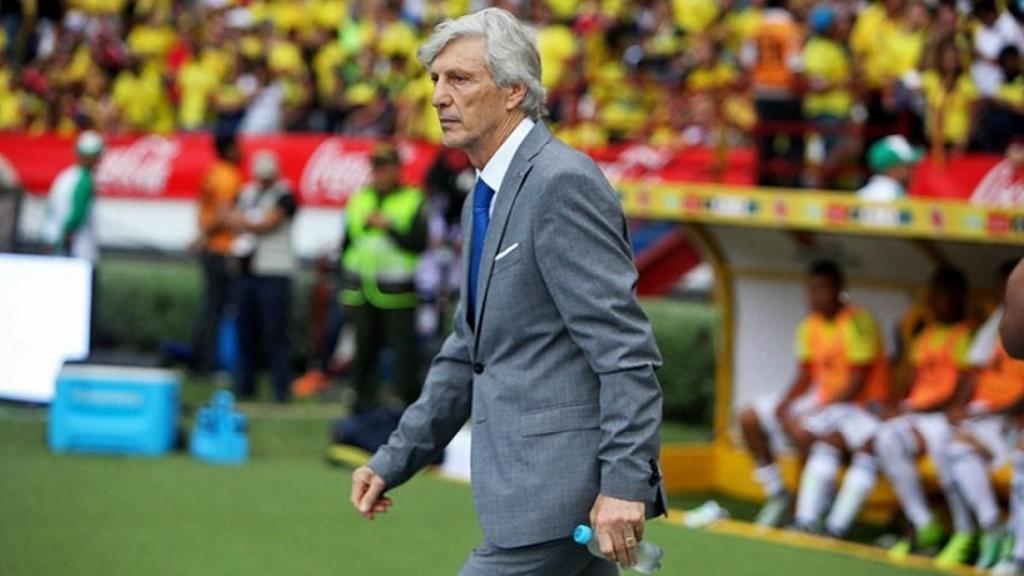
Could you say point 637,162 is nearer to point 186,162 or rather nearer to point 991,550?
point 991,550

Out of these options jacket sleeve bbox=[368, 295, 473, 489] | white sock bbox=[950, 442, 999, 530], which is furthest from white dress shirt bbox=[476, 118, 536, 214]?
white sock bbox=[950, 442, 999, 530]

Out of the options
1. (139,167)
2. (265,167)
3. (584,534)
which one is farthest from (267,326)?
(584,534)

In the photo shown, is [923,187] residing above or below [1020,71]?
below

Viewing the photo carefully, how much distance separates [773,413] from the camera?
10227 mm

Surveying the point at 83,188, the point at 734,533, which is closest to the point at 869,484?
the point at 734,533

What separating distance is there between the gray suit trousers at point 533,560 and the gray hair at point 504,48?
969mm

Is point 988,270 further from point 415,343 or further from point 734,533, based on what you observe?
point 415,343

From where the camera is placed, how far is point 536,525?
13.7ft

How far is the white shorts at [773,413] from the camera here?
1007 cm

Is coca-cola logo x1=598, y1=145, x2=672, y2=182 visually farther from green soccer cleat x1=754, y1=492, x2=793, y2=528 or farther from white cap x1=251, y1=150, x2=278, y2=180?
green soccer cleat x1=754, y1=492, x2=793, y2=528

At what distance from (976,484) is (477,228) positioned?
17.1 ft

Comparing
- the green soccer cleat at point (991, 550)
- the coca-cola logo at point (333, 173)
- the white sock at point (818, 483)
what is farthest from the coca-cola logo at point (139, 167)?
the green soccer cleat at point (991, 550)

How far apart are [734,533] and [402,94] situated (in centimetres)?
949

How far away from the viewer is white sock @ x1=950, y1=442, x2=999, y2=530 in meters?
8.91
